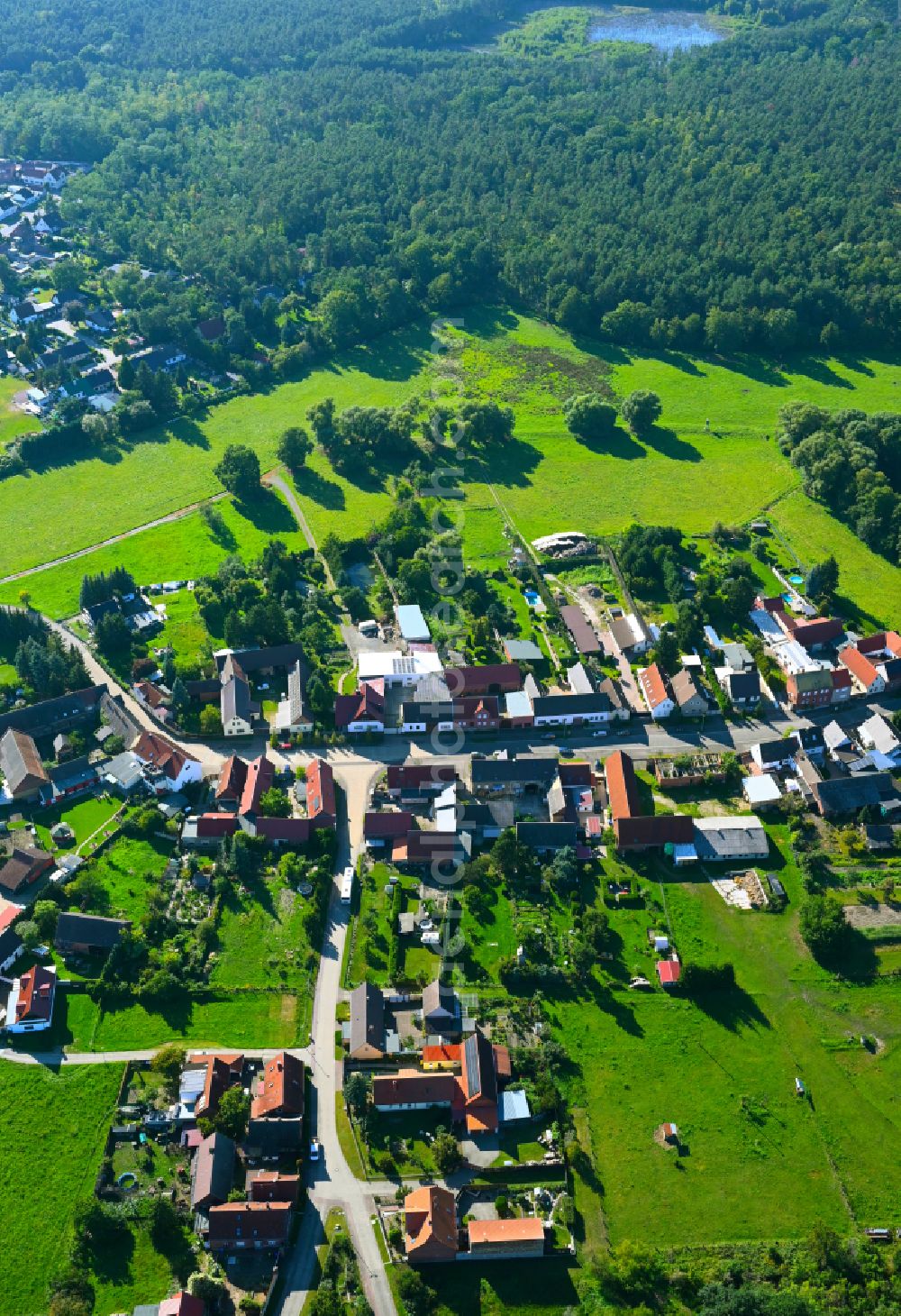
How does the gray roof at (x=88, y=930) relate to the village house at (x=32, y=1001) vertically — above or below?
above

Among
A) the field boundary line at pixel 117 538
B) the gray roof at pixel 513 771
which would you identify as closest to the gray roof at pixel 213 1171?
the gray roof at pixel 513 771

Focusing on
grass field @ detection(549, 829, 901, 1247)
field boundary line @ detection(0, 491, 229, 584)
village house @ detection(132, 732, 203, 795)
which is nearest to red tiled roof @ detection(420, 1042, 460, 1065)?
grass field @ detection(549, 829, 901, 1247)

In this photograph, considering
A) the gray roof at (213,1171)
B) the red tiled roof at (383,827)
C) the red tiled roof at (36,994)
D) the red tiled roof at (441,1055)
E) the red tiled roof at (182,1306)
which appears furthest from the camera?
the red tiled roof at (383,827)

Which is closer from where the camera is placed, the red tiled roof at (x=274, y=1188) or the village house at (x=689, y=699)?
the red tiled roof at (x=274, y=1188)

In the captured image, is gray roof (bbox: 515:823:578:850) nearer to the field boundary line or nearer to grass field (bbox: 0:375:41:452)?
the field boundary line

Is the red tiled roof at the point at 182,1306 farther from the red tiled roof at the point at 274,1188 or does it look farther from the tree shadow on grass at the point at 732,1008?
the tree shadow on grass at the point at 732,1008

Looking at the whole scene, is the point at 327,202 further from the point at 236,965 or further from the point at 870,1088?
the point at 870,1088

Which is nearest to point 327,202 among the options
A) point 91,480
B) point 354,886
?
point 91,480
